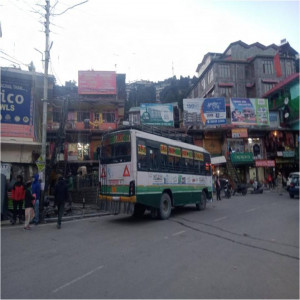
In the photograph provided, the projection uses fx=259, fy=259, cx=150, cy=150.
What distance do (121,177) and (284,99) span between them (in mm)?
35287

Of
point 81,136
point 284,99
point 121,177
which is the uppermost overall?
point 284,99

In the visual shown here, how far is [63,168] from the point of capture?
1091 inches

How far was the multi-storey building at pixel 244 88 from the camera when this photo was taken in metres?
32.8

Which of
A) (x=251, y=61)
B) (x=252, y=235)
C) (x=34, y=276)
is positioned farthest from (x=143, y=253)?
(x=251, y=61)

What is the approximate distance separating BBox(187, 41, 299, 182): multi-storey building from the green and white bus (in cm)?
1732

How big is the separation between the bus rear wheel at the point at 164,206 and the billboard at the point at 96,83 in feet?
70.9

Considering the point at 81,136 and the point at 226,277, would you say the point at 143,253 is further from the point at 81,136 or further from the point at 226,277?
the point at 81,136

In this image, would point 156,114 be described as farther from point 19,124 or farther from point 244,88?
point 244,88

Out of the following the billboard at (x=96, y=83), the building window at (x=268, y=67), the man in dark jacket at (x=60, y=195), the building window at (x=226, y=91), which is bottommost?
the man in dark jacket at (x=60, y=195)

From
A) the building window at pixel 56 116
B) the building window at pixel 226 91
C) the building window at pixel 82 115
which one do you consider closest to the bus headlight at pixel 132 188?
the building window at pixel 82 115

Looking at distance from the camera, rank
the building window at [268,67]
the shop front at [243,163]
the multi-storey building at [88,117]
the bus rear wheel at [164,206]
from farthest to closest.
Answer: the building window at [268,67] < the shop front at [243,163] < the multi-storey building at [88,117] < the bus rear wheel at [164,206]

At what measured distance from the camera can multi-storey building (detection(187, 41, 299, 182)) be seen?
32.8 metres

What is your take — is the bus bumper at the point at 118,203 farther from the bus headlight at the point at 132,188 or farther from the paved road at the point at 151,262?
the paved road at the point at 151,262

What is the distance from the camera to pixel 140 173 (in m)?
9.85
